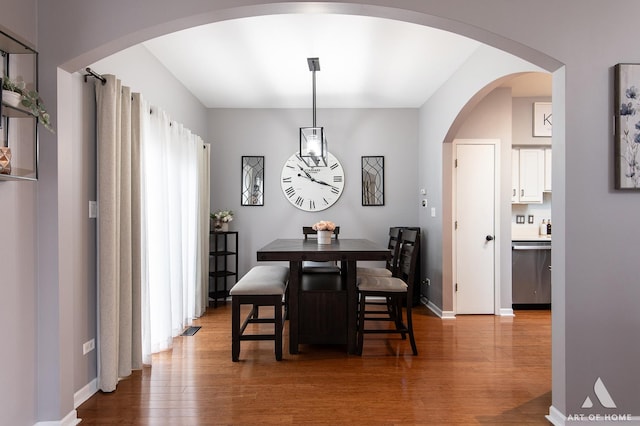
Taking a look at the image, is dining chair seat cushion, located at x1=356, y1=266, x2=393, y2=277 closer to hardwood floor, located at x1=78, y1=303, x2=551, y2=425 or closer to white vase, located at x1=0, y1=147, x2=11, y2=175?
hardwood floor, located at x1=78, y1=303, x2=551, y2=425

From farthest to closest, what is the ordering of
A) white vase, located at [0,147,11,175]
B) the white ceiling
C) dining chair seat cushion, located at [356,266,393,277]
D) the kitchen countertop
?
the kitchen countertop < dining chair seat cushion, located at [356,266,393,277] < the white ceiling < white vase, located at [0,147,11,175]

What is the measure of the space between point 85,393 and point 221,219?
276cm

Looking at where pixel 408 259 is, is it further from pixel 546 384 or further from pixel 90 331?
pixel 90 331

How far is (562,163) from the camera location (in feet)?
6.92

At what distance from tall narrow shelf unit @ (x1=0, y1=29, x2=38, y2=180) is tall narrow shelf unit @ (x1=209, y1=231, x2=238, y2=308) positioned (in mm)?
2928

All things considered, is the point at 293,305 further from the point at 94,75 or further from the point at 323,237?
the point at 94,75

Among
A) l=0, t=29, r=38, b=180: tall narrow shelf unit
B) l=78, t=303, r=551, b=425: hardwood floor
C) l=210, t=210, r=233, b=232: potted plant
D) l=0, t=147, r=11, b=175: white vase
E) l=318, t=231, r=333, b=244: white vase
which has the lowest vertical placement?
l=78, t=303, r=551, b=425: hardwood floor

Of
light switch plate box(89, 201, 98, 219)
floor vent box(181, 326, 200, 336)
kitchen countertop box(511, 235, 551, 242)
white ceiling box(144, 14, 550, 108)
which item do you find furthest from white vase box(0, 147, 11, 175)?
kitchen countertop box(511, 235, 551, 242)

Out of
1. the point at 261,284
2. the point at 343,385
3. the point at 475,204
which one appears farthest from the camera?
the point at 475,204

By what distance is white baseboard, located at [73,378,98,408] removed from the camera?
2.34 meters

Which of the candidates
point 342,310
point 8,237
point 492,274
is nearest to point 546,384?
point 342,310

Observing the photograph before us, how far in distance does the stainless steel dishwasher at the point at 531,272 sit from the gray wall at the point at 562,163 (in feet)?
8.38

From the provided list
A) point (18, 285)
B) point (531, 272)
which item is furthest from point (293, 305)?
point (531, 272)

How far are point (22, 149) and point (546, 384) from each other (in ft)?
11.7
